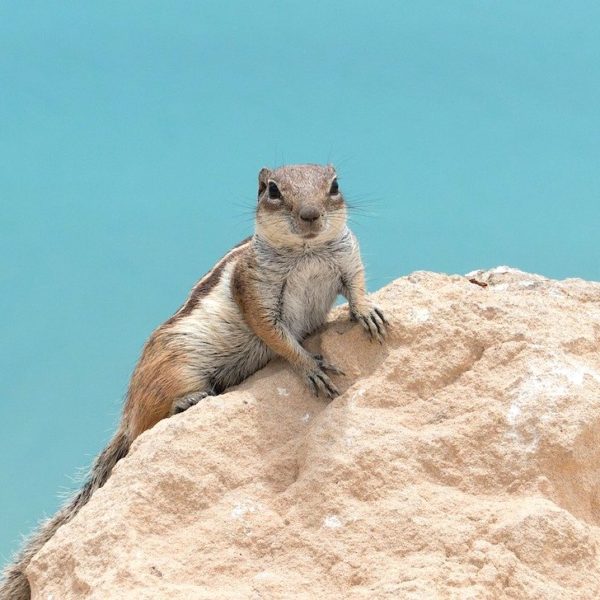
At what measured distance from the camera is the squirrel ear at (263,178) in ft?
21.2

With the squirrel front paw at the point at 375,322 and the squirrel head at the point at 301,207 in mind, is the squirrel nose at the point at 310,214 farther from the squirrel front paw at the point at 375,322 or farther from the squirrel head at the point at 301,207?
the squirrel front paw at the point at 375,322

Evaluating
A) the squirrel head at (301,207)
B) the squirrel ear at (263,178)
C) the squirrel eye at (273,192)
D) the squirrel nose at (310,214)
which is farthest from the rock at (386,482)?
the squirrel ear at (263,178)

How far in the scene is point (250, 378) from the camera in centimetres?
638

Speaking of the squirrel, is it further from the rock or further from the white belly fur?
the rock

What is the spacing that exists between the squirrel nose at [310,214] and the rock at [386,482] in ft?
2.32

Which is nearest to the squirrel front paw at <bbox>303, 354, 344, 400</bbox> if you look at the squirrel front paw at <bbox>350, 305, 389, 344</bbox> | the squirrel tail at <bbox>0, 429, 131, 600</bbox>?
the squirrel front paw at <bbox>350, 305, 389, 344</bbox>

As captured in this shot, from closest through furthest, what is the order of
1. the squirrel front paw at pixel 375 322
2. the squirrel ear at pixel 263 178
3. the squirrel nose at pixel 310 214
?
the squirrel nose at pixel 310 214, the squirrel front paw at pixel 375 322, the squirrel ear at pixel 263 178

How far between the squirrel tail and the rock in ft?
4.08

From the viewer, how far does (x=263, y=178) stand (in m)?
6.50

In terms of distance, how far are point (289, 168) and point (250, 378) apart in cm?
124

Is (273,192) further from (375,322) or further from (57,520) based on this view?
(57,520)

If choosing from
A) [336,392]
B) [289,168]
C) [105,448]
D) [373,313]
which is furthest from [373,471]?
[105,448]

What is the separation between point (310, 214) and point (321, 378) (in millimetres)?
888

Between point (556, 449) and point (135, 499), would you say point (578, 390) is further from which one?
point (135, 499)
